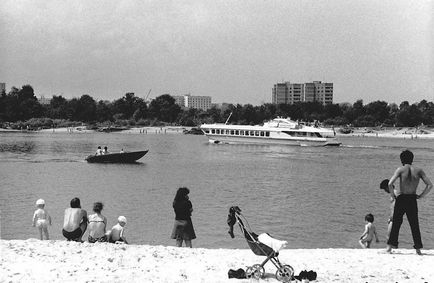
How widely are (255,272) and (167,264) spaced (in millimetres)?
2014

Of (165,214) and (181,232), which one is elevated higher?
(181,232)

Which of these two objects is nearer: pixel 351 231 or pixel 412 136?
pixel 351 231

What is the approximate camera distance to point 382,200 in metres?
34.8

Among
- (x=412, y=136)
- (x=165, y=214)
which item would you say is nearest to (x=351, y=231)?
(x=165, y=214)

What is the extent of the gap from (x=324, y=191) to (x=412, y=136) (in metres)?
153

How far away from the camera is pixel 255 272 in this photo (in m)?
10.4

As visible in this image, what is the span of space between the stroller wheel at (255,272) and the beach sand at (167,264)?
4.7 inches

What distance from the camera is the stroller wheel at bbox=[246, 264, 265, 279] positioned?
34.1 ft

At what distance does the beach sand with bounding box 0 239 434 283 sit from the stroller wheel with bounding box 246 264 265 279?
12 cm

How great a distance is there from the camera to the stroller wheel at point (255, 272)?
10391mm

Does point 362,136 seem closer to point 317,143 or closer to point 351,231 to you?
point 317,143

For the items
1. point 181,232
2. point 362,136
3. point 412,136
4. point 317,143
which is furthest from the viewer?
point 362,136

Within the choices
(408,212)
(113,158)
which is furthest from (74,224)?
(113,158)

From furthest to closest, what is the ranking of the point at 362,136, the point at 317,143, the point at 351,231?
the point at 362,136 < the point at 317,143 < the point at 351,231
